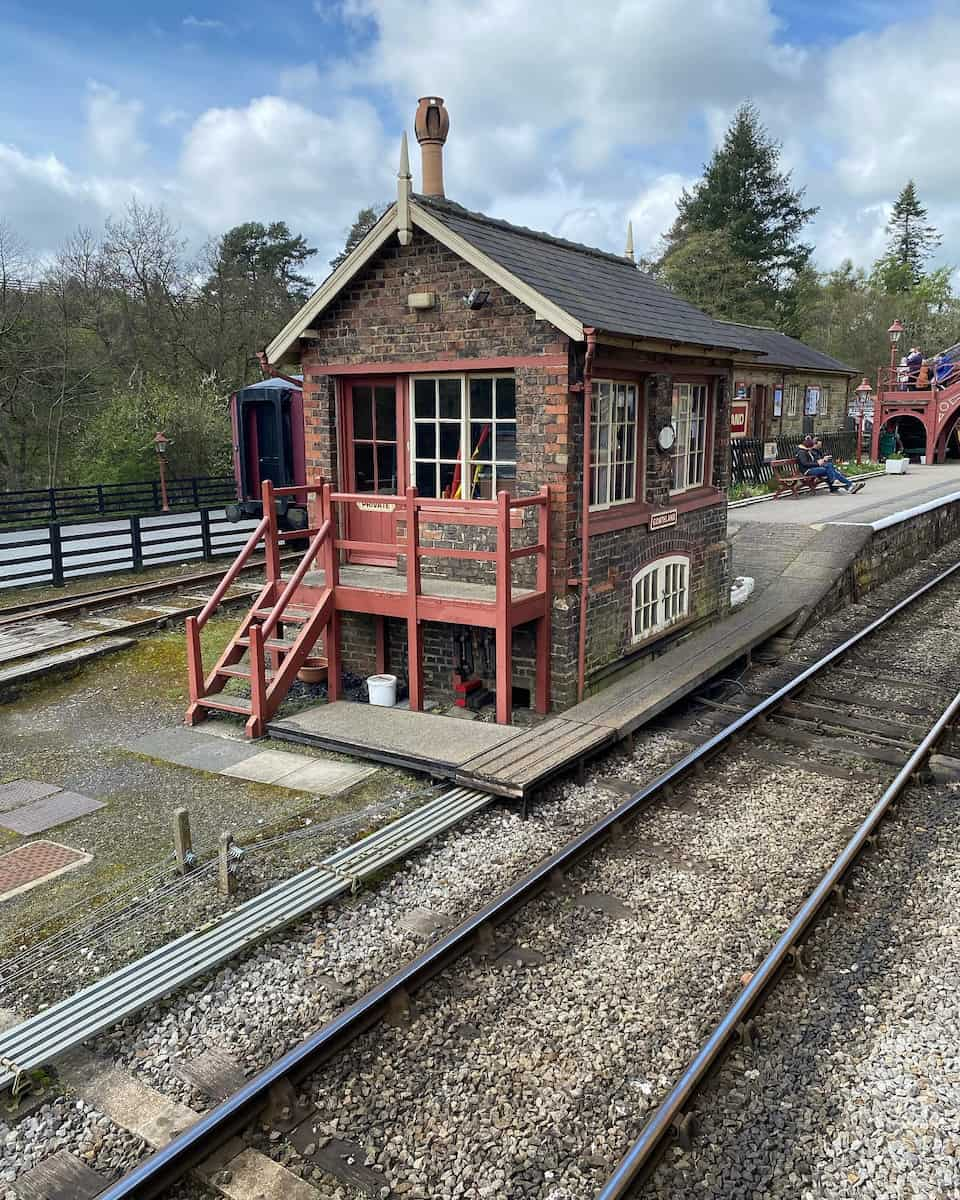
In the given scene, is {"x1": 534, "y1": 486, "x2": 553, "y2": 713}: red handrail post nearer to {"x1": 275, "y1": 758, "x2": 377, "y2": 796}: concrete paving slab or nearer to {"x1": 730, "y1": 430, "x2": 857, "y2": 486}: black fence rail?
{"x1": 275, "y1": 758, "x2": 377, "y2": 796}: concrete paving slab

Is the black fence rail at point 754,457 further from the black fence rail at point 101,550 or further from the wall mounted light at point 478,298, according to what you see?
the wall mounted light at point 478,298

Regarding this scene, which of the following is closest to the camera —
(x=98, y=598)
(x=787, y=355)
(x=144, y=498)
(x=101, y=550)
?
(x=98, y=598)

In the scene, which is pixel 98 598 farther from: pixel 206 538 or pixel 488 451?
pixel 488 451

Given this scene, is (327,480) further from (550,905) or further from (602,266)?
(550,905)

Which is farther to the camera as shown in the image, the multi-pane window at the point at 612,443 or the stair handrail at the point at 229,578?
the multi-pane window at the point at 612,443

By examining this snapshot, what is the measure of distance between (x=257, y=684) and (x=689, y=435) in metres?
6.15

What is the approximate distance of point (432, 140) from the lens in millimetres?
10312

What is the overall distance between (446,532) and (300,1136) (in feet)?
20.7

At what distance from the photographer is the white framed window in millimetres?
10344

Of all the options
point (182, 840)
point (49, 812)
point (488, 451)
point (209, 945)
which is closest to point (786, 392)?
point (488, 451)

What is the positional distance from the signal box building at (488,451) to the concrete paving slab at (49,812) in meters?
1.77

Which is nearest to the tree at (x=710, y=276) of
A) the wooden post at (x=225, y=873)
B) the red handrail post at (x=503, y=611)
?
the red handrail post at (x=503, y=611)

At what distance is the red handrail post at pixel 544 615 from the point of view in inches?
340

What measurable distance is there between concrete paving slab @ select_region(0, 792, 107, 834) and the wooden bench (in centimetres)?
2027
